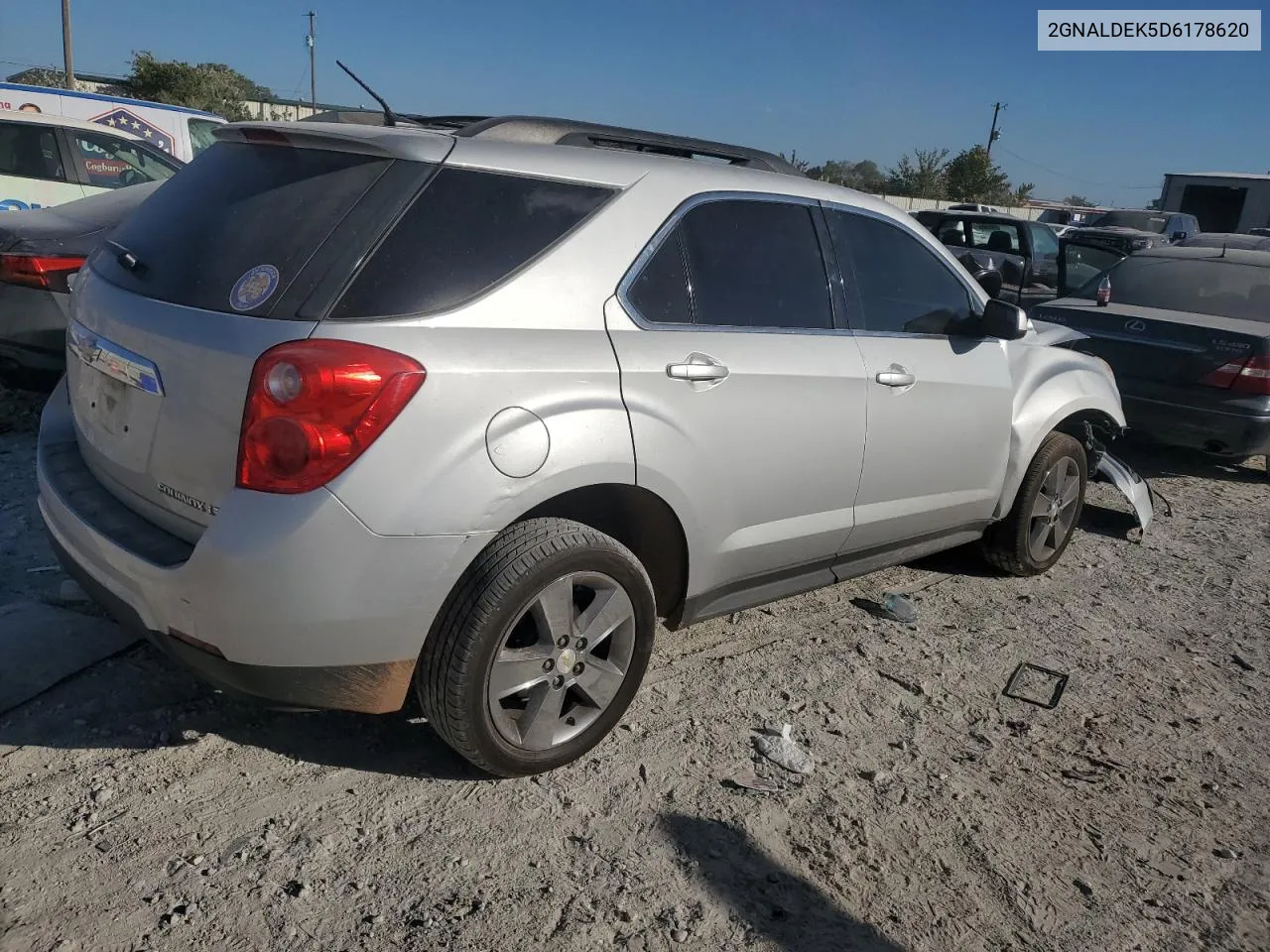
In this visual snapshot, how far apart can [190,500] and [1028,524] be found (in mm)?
3706

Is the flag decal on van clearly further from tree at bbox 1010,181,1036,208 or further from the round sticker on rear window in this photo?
tree at bbox 1010,181,1036,208

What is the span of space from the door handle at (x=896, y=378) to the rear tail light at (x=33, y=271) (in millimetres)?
3735

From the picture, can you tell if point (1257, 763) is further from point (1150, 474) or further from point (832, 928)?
point (1150, 474)

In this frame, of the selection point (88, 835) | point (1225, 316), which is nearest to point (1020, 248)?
point (1225, 316)

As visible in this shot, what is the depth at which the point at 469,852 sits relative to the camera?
8.65 ft

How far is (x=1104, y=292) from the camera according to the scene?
750 cm

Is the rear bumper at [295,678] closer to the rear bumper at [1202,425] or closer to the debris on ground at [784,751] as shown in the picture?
the debris on ground at [784,751]

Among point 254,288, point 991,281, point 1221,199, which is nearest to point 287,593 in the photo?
point 254,288

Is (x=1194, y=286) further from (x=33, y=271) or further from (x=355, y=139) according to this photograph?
(x=33, y=271)

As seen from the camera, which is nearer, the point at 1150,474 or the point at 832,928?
the point at 832,928

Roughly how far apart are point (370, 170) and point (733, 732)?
203 cm

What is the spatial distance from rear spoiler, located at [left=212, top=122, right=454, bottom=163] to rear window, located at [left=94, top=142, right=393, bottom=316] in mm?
23

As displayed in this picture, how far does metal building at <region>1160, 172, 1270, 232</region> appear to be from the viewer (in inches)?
1141

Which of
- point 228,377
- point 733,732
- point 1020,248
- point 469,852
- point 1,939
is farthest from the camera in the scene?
point 1020,248
